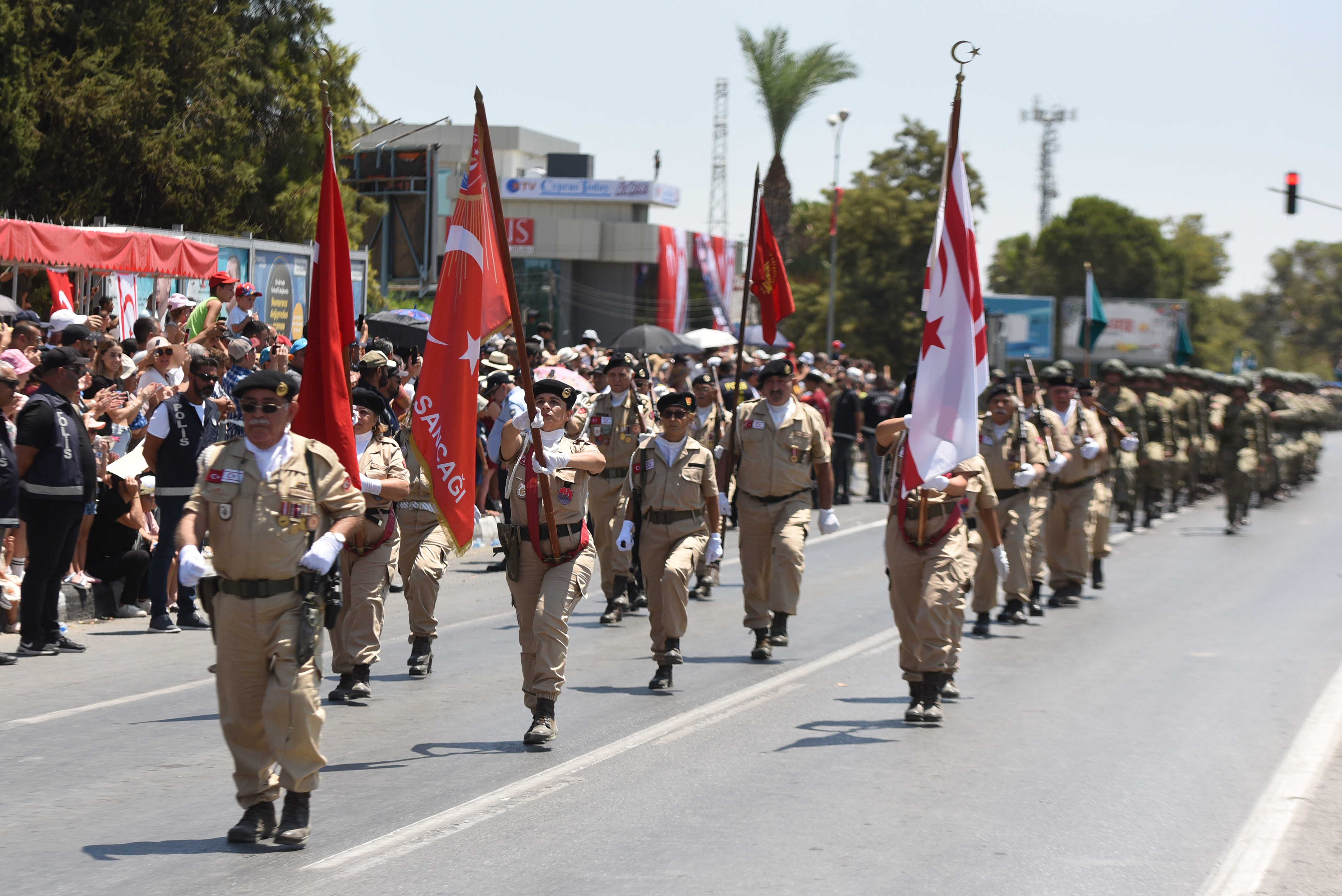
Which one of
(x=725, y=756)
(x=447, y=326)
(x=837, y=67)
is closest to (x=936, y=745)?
→ (x=725, y=756)

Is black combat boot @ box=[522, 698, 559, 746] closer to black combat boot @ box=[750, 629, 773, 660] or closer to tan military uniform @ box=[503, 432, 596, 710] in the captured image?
tan military uniform @ box=[503, 432, 596, 710]

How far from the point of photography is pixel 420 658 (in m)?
10.4

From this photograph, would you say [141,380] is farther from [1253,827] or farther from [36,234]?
[1253,827]

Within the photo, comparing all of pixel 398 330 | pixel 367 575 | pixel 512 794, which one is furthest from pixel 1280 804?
pixel 398 330

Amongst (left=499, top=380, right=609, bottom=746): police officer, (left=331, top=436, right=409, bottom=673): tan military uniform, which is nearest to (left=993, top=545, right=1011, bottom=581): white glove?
(left=499, top=380, right=609, bottom=746): police officer

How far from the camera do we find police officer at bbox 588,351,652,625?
13.6 m

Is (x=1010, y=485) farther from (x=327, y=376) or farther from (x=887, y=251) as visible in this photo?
(x=887, y=251)

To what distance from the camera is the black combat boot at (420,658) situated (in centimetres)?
1030

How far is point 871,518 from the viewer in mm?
22734

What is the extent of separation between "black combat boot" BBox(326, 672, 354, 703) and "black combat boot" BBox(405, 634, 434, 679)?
870 mm

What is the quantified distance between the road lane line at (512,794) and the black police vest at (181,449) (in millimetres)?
4550

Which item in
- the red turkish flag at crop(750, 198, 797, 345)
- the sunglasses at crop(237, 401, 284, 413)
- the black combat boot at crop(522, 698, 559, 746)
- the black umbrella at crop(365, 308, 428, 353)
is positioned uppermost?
the red turkish flag at crop(750, 198, 797, 345)

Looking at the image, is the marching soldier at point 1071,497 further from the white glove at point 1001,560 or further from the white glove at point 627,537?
the white glove at point 627,537

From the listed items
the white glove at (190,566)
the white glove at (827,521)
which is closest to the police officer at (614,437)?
the white glove at (827,521)
